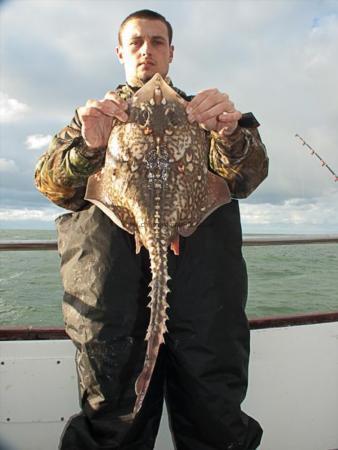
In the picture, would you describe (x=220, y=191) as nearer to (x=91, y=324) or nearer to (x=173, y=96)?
(x=173, y=96)

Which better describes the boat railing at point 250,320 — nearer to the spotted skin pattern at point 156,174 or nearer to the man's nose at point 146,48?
the spotted skin pattern at point 156,174

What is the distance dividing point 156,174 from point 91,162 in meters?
0.51

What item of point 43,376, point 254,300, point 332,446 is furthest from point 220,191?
point 254,300

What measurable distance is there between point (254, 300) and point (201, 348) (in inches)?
595

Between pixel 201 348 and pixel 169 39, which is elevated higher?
pixel 169 39

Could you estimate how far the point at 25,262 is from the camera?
1198 inches

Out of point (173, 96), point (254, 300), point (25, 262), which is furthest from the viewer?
point (25, 262)

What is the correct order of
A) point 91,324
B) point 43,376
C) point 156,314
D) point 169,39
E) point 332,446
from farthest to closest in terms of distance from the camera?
point 332,446, point 43,376, point 169,39, point 91,324, point 156,314

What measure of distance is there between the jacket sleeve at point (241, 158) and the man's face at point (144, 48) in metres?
0.66

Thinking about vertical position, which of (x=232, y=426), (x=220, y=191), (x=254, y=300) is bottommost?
(x=254, y=300)

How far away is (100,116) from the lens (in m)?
2.07

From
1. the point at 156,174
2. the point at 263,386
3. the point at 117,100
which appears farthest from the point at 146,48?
the point at 263,386

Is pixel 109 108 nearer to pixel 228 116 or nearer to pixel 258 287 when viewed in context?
pixel 228 116

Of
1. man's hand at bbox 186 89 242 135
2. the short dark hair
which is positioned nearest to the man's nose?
the short dark hair
